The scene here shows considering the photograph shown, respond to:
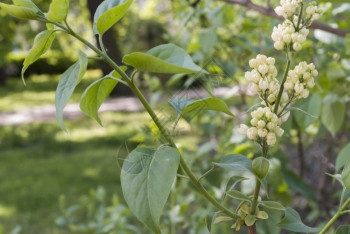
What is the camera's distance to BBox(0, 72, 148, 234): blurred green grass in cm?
382

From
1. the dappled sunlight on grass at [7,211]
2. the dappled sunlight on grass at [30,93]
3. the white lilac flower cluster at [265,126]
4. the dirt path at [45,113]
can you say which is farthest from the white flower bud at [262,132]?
the dappled sunlight on grass at [30,93]

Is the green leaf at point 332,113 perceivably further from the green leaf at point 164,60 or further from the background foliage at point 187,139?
the green leaf at point 164,60

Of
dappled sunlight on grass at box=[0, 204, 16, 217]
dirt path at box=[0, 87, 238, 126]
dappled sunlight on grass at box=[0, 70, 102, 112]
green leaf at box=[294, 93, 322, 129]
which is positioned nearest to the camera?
green leaf at box=[294, 93, 322, 129]

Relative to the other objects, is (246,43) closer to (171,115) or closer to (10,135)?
(171,115)

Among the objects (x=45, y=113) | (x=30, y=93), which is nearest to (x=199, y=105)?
(x=45, y=113)

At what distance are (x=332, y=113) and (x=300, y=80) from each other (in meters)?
0.66

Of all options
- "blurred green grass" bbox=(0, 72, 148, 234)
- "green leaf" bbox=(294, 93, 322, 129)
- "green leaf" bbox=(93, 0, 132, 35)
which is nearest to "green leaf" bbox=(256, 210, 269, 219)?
"green leaf" bbox=(93, 0, 132, 35)

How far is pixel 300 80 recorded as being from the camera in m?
0.45

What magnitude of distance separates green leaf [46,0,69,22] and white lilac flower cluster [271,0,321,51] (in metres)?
0.17

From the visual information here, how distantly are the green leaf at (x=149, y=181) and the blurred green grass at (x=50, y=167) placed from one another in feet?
9.47

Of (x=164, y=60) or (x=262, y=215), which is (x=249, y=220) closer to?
(x=262, y=215)

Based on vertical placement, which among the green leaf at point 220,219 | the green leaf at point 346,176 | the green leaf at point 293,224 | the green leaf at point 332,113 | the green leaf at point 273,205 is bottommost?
the green leaf at point 332,113

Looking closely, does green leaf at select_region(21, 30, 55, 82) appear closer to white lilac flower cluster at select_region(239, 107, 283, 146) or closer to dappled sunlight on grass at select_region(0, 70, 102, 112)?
white lilac flower cluster at select_region(239, 107, 283, 146)

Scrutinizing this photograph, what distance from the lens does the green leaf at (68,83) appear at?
16.8 inches
